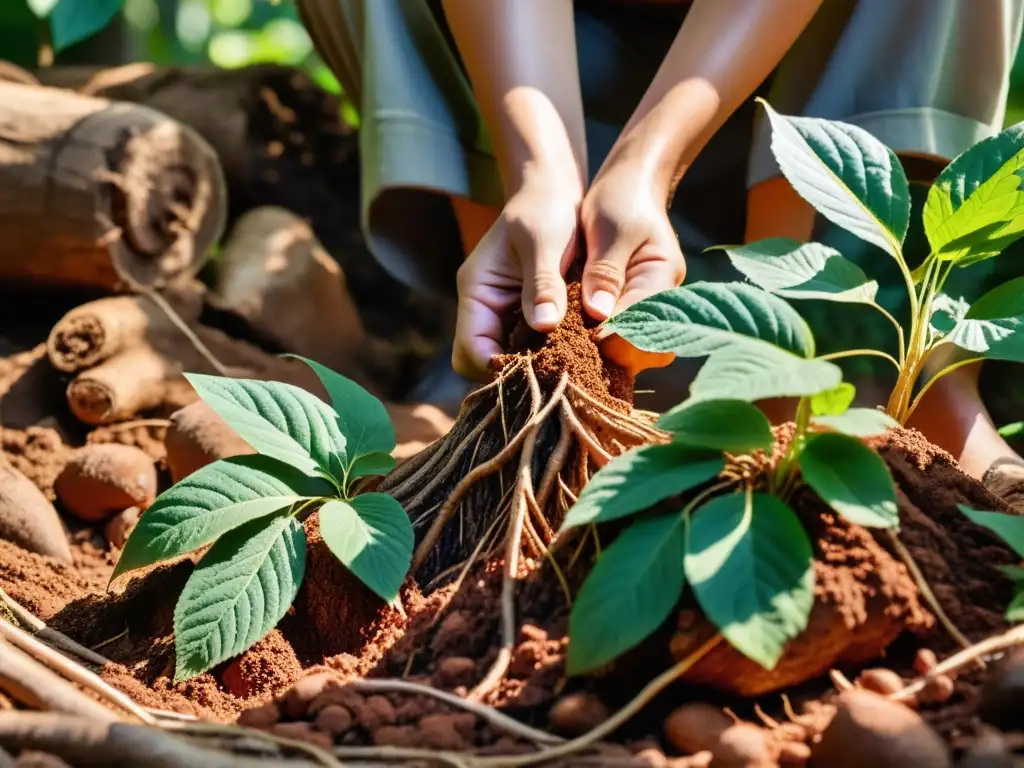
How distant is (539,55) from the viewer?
4.32 feet

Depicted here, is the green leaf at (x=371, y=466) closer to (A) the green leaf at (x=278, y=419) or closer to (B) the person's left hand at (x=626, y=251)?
(A) the green leaf at (x=278, y=419)

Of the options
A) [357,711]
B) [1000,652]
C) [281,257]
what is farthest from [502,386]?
[281,257]

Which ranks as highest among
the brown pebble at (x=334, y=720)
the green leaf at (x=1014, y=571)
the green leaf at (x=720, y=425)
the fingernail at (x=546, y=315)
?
the fingernail at (x=546, y=315)

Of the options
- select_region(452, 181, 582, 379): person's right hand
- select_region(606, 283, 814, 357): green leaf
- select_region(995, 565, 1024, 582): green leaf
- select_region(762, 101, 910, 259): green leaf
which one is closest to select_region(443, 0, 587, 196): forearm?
select_region(452, 181, 582, 379): person's right hand

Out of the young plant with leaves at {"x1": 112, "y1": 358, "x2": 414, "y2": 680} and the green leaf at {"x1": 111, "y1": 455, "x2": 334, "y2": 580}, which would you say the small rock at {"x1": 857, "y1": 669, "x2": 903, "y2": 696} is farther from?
the green leaf at {"x1": 111, "y1": 455, "x2": 334, "y2": 580}

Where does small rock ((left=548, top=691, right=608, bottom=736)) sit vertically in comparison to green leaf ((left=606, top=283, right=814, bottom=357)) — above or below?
below

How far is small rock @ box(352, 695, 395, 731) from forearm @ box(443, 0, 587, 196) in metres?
0.73

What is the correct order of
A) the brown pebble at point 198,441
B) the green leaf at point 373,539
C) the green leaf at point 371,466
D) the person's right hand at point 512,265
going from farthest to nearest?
the brown pebble at point 198,441
the person's right hand at point 512,265
the green leaf at point 371,466
the green leaf at point 373,539

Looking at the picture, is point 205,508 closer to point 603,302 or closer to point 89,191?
point 603,302

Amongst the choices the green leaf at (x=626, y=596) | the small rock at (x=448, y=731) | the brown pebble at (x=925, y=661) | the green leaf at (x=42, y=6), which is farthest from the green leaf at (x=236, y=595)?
the green leaf at (x=42, y=6)

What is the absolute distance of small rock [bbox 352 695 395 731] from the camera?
71 cm

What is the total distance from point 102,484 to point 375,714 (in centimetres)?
86

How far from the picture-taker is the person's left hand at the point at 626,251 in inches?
40.9

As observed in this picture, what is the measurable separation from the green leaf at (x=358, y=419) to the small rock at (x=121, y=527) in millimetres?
572
